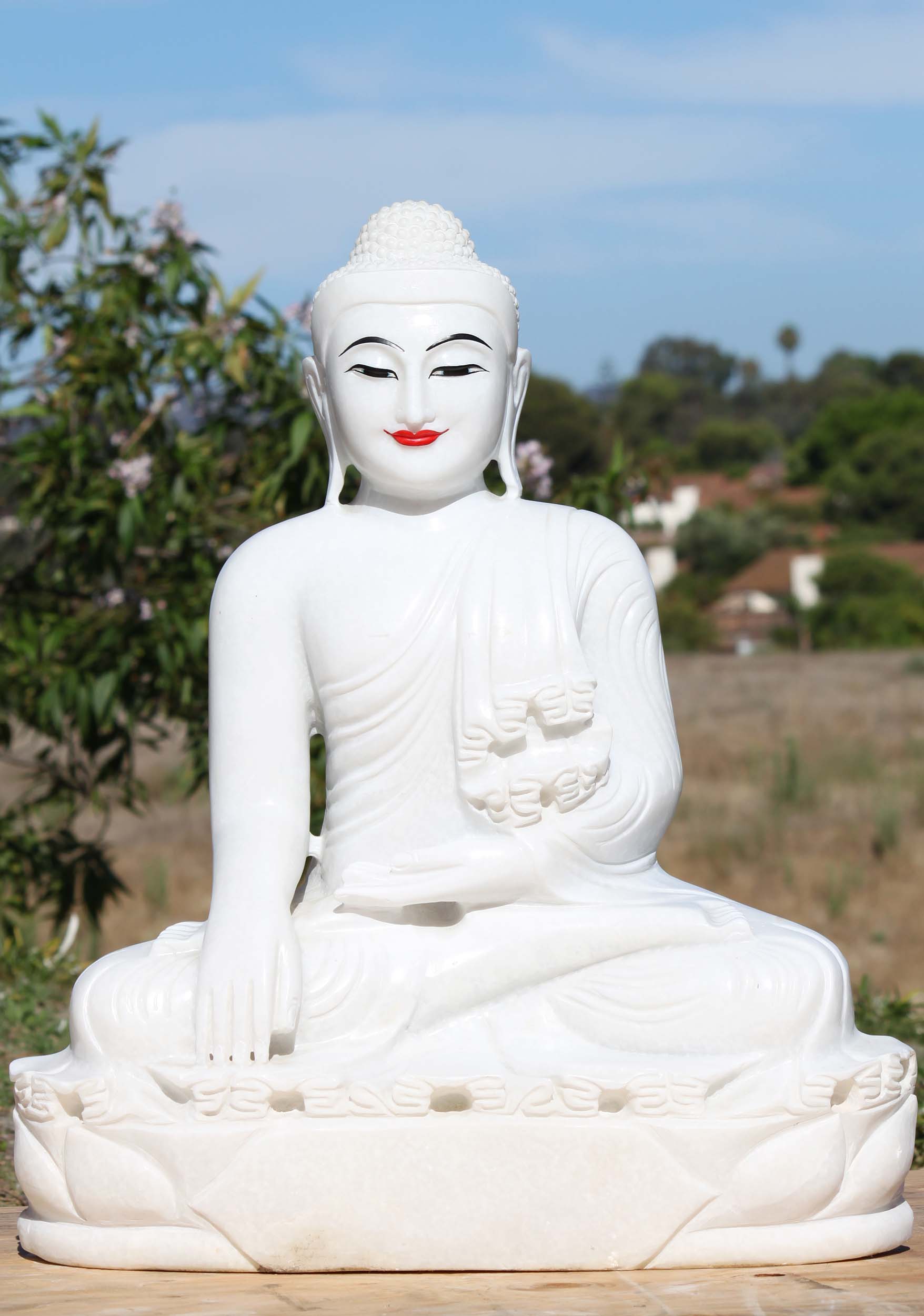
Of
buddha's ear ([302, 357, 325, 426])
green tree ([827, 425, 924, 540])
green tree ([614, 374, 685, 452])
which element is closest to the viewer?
buddha's ear ([302, 357, 325, 426])

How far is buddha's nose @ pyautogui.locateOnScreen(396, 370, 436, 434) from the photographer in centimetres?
374

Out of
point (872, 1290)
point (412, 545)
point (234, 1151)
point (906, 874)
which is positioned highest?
point (412, 545)

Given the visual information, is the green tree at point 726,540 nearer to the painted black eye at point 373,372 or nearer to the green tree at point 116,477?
the green tree at point 116,477

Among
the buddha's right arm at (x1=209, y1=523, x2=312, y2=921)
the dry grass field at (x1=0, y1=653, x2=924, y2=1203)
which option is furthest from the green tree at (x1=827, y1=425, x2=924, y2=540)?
the buddha's right arm at (x1=209, y1=523, x2=312, y2=921)

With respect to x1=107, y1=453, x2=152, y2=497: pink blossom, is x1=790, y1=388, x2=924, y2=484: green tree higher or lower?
higher

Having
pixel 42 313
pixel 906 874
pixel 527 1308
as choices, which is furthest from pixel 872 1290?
pixel 906 874

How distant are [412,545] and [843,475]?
129 ft

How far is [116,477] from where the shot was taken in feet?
19.0

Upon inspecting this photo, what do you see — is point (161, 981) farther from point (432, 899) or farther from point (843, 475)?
point (843, 475)

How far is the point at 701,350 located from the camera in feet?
263

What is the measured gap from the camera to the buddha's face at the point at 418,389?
3744 mm

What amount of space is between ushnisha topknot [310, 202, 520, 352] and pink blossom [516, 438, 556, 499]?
5.42ft

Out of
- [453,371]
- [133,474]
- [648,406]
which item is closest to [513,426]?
[453,371]

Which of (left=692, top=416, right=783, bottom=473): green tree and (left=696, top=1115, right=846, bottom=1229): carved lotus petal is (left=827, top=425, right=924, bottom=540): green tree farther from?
(left=696, top=1115, right=846, bottom=1229): carved lotus petal
